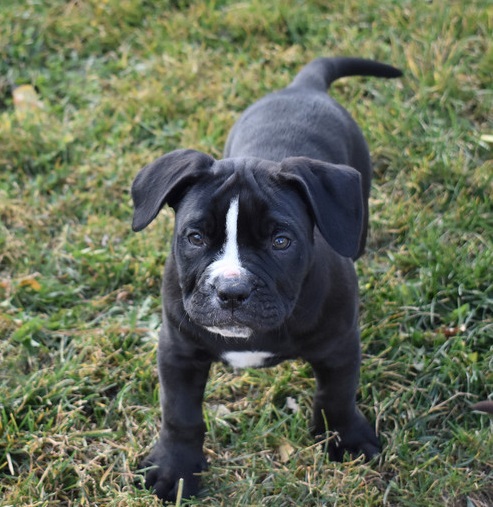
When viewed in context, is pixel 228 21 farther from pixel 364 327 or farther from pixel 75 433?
pixel 75 433

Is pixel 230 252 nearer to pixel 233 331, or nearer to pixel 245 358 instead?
pixel 233 331

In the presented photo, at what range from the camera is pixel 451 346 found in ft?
15.2

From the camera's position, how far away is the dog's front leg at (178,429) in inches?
156

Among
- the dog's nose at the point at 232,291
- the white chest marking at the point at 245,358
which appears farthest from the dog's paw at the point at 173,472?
the dog's nose at the point at 232,291

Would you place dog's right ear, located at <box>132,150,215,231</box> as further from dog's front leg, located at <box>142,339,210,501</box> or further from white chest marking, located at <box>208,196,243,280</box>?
dog's front leg, located at <box>142,339,210,501</box>

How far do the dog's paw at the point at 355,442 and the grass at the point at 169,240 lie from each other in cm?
7

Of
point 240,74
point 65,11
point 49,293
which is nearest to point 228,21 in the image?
point 240,74

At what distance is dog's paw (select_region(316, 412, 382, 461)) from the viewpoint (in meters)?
4.19

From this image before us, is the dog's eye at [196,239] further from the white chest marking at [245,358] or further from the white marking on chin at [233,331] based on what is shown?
the white chest marking at [245,358]

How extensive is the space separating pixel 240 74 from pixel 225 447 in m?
3.21

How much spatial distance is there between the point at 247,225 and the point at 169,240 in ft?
6.40

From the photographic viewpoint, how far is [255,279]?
3.41m

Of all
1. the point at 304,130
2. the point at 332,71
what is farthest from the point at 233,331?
the point at 332,71

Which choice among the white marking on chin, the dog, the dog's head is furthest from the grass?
the dog's head
